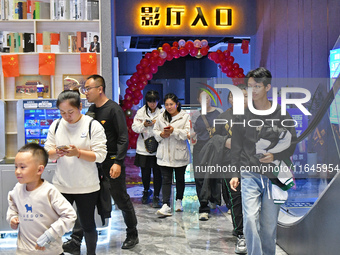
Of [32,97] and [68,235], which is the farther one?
[32,97]

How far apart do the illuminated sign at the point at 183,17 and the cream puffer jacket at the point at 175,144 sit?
13.5 feet

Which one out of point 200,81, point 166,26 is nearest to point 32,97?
point 200,81

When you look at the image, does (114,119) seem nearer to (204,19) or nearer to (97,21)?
(97,21)

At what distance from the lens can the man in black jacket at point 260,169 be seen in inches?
135

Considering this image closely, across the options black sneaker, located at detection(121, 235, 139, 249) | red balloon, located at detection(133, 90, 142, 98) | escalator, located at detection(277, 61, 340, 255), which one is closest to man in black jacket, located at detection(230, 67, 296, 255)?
escalator, located at detection(277, 61, 340, 255)

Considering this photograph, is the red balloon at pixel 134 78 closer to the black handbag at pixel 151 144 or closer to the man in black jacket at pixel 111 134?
the black handbag at pixel 151 144

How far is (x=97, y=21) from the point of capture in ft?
17.6

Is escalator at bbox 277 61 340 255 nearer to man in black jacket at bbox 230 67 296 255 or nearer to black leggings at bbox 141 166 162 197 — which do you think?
man in black jacket at bbox 230 67 296 255

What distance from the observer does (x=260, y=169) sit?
3406mm

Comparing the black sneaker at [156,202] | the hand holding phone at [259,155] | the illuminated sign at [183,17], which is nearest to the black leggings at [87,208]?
the hand holding phone at [259,155]

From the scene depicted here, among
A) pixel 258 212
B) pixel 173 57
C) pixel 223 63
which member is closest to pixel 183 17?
pixel 173 57

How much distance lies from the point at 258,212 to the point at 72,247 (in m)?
1.80

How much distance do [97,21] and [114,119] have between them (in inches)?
64.9

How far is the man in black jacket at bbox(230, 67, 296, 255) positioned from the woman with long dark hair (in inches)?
43.6
